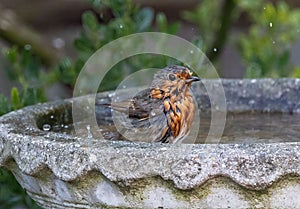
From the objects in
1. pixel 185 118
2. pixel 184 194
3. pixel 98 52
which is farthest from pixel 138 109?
pixel 98 52

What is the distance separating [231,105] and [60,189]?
108 centimetres

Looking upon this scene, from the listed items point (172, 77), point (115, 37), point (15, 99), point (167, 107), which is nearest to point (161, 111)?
point (167, 107)

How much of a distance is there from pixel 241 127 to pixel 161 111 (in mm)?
468

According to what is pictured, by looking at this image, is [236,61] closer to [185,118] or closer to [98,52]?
[98,52]

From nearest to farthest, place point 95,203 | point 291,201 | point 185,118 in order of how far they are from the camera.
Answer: point 291,201 → point 95,203 → point 185,118

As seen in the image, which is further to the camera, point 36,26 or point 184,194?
point 36,26

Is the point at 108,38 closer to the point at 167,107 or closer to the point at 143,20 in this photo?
the point at 143,20

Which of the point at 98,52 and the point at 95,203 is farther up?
the point at 98,52

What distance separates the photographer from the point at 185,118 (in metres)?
2.31

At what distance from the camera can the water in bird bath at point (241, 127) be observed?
94.6 inches

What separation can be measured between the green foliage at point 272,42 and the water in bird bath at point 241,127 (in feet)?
2.97

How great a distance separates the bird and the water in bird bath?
0.06 m

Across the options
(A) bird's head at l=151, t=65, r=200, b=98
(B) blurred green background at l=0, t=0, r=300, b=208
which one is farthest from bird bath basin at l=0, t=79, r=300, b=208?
(B) blurred green background at l=0, t=0, r=300, b=208

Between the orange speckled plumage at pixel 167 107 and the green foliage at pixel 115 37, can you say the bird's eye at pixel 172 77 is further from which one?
the green foliage at pixel 115 37
